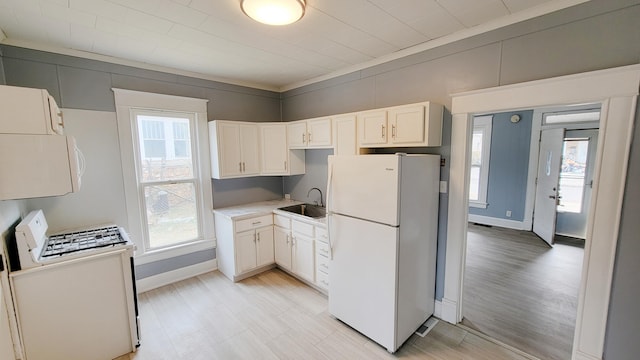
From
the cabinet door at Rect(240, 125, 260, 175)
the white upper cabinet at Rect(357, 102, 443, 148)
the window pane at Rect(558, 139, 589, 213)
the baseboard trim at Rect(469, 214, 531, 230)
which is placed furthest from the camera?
the baseboard trim at Rect(469, 214, 531, 230)

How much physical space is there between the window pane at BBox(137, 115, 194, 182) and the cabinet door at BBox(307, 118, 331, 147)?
1.54m

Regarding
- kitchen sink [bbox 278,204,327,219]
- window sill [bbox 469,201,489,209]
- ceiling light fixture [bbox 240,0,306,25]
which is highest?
ceiling light fixture [bbox 240,0,306,25]

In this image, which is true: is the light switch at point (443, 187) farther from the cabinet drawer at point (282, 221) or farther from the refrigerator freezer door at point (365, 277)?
the cabinet drawer at point (282, 221)

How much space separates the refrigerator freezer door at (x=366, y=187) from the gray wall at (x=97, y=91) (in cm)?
197

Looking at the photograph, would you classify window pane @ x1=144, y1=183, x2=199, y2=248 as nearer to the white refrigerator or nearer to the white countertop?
the white countertop

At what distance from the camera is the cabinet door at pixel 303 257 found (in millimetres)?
3102

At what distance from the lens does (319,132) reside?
10.6 ft

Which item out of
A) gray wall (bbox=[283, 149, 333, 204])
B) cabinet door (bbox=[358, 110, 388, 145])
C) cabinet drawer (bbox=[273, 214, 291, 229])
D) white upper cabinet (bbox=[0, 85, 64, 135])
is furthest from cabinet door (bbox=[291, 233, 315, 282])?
white upper cabinet (bbox=[0, 85, 64, 135])

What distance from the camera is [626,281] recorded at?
1.70 metres

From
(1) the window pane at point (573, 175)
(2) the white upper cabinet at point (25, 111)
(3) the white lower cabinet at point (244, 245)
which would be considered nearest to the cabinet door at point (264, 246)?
(3) the white lower cabinet at point (244, 245)

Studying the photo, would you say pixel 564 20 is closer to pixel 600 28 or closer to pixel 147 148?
pixel 600 28

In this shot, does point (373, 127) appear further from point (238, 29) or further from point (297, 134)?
point (238, 29)

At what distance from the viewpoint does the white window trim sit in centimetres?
285

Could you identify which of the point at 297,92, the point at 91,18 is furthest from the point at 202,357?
the point at 297,92
